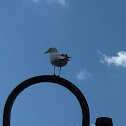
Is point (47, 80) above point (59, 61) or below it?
below

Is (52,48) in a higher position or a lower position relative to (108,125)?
higher

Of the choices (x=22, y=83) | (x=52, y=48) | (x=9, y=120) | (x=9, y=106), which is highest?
(x=52, y=48)

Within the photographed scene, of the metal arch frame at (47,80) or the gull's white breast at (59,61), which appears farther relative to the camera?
the gull's white breast at (59,61)

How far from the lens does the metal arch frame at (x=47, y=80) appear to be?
9.73 ft

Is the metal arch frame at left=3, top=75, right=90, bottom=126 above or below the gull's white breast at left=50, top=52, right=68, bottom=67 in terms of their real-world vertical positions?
below

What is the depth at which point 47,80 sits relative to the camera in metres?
3.40

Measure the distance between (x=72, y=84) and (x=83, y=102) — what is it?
13.7 inches

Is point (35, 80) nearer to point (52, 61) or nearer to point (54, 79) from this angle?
point (54, 79)

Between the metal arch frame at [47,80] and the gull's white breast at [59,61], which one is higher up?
the gull's white breast at [59,61]

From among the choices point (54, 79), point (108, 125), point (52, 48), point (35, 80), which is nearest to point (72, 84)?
point (54, 79)

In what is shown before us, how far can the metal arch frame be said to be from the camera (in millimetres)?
2967

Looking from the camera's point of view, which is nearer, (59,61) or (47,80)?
(47,80)

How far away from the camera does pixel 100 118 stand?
2799 mm

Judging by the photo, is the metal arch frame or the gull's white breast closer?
the metal arch frame
